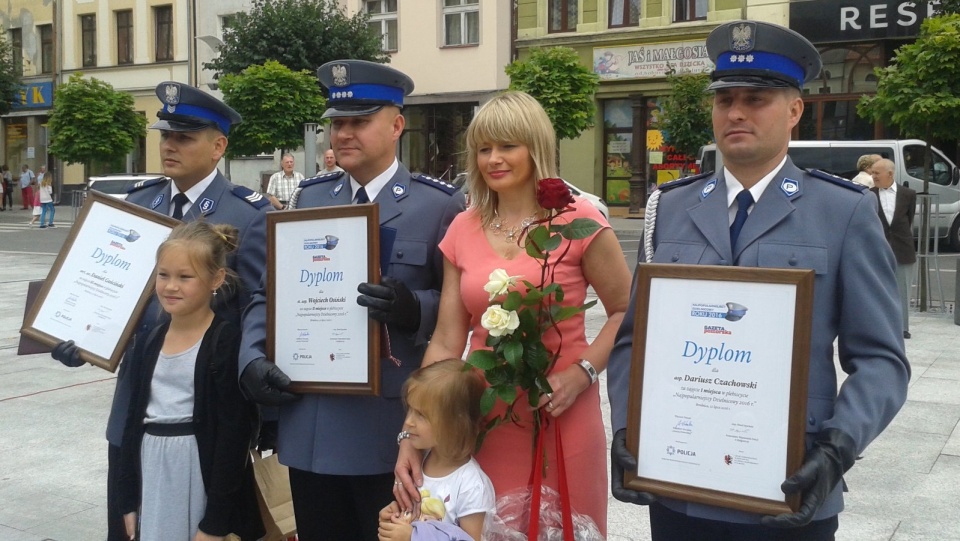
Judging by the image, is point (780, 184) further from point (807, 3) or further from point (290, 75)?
point (807, 3)

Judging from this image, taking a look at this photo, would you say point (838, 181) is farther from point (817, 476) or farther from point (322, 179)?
point (322, 179)

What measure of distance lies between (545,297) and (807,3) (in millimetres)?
24216

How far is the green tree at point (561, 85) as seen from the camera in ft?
76.6

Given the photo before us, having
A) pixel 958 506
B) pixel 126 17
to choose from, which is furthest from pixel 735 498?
pixel 126 17

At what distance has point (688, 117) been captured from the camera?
2350 centimetres

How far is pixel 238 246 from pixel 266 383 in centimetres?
65

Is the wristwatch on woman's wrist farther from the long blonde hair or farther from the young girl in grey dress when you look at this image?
the young girl in grey dress

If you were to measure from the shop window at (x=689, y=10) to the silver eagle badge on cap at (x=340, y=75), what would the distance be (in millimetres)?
24326

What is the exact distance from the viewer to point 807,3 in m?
24.5

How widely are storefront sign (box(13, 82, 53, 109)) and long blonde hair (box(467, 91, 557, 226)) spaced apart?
40755 millimetres

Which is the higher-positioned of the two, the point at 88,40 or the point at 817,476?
the point at 88,40

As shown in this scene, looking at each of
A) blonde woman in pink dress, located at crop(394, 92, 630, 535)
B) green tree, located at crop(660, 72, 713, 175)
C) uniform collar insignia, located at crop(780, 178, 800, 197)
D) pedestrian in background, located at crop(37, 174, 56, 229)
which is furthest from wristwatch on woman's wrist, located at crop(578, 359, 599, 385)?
pedestrian in background, located at crop(37, 174, 56, 229)

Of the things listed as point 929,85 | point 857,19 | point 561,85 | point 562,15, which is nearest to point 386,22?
point 562,15

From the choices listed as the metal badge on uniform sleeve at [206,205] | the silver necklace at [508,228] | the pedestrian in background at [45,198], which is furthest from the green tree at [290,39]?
the silver necklace at [508,228]
